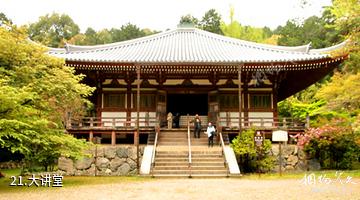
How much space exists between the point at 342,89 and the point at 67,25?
53.3m

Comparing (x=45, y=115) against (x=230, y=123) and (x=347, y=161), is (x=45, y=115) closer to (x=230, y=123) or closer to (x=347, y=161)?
(x=230, y=123)

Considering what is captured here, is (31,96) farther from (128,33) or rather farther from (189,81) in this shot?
(128,33)

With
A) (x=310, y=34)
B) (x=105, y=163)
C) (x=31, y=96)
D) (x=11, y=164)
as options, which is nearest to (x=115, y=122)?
(x=105, y=163)

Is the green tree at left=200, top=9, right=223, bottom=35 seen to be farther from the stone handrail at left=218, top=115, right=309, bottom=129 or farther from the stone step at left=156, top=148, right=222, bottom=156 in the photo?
the stone step at left=156, top=148, right=222, bottom=156

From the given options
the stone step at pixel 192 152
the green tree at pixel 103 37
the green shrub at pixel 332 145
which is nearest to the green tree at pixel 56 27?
the green tree at pixel 103 37

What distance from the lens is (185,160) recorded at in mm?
16688

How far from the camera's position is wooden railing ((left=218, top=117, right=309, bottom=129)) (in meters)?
20.2

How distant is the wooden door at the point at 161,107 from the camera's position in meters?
22.0

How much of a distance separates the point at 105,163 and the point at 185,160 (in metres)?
3.71

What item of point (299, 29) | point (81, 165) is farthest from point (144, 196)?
point (299, 29)

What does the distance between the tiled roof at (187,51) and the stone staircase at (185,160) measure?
152 inches

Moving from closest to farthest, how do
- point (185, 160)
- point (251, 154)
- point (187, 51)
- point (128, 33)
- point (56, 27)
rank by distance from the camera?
point (185, 160) → point (251, 154) → point (187, 51) → point (128, 33) → point (56, 27)

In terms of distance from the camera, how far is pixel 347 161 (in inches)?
714

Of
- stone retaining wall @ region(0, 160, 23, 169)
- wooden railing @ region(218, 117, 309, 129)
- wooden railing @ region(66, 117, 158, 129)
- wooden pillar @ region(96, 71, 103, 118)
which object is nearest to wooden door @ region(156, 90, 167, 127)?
wooden railing @ region(66, 117, 158, 129)
